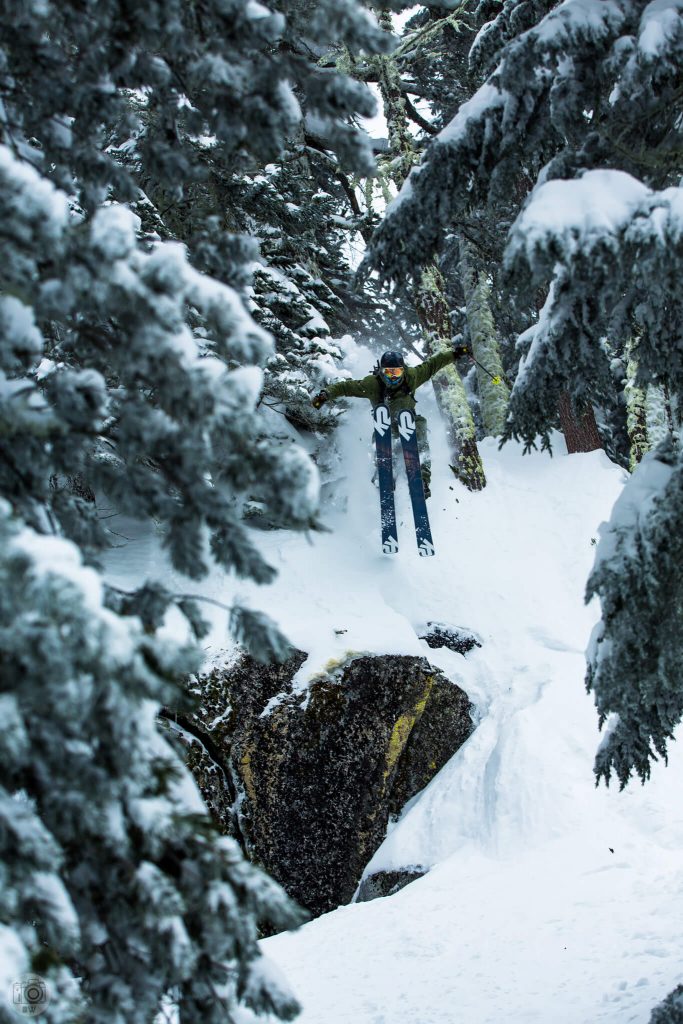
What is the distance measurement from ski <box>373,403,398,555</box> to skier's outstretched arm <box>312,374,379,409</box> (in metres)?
0.22

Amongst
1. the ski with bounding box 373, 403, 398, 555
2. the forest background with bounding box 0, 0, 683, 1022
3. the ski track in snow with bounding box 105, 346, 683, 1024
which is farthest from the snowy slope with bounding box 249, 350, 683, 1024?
the forest background with bounding box 0, 0, 683, 1022

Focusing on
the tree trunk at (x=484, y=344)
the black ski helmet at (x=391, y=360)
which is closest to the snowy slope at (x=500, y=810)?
the black ski helmet at (x=391, y=360)

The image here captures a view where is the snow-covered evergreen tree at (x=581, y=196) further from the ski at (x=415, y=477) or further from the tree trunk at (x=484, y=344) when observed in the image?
the tree trunk at (x=484, y=344)

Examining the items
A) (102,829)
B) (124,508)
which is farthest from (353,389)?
(102,829)

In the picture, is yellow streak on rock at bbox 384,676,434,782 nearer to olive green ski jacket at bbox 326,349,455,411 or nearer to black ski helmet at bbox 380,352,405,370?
olive green ski jacket at bbox 326,349,455,411

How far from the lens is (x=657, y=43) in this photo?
426 centimetres

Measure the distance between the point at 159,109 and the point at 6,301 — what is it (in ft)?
6.47

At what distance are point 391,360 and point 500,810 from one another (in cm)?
549

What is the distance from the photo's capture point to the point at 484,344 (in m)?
15.9

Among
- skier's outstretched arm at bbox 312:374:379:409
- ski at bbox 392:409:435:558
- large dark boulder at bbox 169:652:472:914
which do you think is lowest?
large dark boulder at bbox 169:652:472:914

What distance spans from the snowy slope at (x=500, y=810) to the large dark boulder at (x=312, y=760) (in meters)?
0.31

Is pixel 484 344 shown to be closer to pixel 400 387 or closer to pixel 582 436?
pixel 582 436

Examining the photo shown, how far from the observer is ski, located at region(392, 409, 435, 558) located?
35.0 ft

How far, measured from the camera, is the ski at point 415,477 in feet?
35.0
